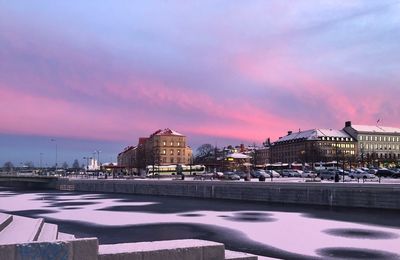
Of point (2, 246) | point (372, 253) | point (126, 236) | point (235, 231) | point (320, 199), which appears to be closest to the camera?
point (2, 246)

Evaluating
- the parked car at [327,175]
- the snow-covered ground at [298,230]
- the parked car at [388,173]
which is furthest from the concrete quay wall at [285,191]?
the parked car at [388,173]

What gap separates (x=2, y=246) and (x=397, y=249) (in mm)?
17427

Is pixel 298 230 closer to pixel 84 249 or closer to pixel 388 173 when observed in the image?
pixel 84 249

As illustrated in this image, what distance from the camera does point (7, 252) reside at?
423 inches

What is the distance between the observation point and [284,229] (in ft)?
99.0

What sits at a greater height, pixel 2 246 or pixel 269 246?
pixel 2 246

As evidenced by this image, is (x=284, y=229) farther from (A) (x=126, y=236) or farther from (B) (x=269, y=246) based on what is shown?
(A) (x=126, y=236)

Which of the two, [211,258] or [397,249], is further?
→ [397,249]

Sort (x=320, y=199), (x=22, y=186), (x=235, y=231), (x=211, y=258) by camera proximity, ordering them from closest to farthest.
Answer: (x=211, y=258) < (x=235, y=231) < (x=320, y=199) < (x=22, y=186)

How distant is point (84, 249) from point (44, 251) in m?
0.84

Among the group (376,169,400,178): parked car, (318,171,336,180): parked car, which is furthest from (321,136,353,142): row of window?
(318,171,336,180): parked car

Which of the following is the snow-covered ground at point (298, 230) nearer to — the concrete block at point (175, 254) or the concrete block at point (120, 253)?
the concrete block at point (175, 254)

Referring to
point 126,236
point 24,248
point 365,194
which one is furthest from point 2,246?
point 365,194

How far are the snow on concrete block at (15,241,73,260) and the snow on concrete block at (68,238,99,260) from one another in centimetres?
11
